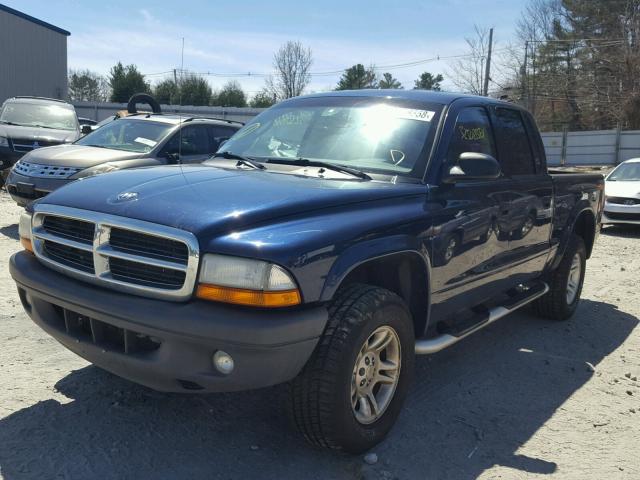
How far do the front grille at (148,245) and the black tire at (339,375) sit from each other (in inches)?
28.7

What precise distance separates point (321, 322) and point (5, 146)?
1034 cm

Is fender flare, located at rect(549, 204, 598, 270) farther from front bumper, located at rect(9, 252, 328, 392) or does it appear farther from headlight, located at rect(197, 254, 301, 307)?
headlight, located at rect(197, 254, 301, 307)

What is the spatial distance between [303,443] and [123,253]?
1.35 meters

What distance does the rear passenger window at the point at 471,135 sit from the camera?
379cm

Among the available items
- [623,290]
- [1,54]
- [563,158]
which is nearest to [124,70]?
[1,54]

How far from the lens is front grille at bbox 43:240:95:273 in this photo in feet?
9.43

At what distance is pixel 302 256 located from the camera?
2.54m

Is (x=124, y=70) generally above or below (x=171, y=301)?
above

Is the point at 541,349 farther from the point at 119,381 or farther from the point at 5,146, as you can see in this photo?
the point at 5,146

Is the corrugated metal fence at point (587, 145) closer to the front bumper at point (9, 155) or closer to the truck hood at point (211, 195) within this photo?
the front bumper at point (9, 155)

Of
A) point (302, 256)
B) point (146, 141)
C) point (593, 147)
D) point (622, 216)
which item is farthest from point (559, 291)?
point (593, 147)

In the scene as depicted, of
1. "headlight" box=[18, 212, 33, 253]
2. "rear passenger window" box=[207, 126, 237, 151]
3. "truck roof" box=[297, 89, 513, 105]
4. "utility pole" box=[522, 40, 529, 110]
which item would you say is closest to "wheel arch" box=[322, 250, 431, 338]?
"truck roof" box=[297, 89, 513, 105]

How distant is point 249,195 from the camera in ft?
9.40

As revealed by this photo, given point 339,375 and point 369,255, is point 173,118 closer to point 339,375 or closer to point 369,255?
point 369,255
